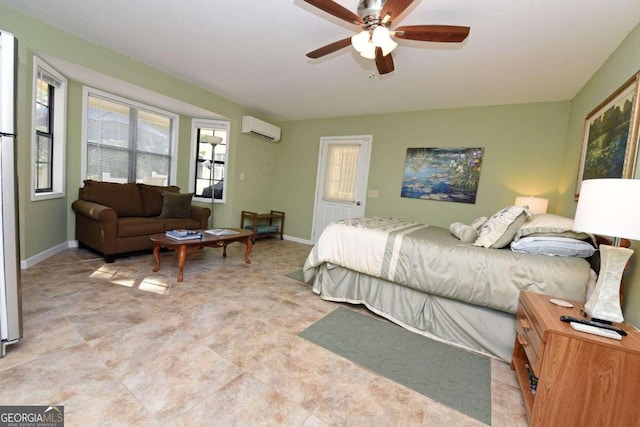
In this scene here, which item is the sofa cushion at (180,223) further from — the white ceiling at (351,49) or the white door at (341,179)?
the white door at (341,179)

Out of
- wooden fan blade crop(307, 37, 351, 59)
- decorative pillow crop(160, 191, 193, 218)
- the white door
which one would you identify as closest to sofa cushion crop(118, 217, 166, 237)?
decorative pillow crop(160, 191, 193, 218)

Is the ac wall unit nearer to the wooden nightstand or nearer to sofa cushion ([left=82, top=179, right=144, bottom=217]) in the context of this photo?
sofa cushion ([left=82, top=179, right=144, bottom=217])

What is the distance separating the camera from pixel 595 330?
1155 mm

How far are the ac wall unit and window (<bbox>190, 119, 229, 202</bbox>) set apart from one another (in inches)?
13.8

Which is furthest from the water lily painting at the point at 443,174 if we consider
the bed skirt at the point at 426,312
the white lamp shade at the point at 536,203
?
the bed skirt at the point at 426,312

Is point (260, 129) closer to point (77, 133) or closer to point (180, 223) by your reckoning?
point (180, 223)

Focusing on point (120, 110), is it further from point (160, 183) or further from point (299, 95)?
point (299, 95)

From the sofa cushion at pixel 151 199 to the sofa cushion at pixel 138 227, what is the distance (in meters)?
0.49

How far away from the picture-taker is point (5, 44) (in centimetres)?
130

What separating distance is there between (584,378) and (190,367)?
189 cm

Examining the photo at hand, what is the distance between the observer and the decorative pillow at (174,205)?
3797 millimetres

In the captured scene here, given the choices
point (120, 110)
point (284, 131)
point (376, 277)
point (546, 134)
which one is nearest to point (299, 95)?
point (284, 131)

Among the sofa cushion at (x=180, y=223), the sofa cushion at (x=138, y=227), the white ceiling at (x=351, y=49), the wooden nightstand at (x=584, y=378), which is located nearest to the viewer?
the wooden nightstand at (x=584, y=378)

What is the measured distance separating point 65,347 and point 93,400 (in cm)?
58
